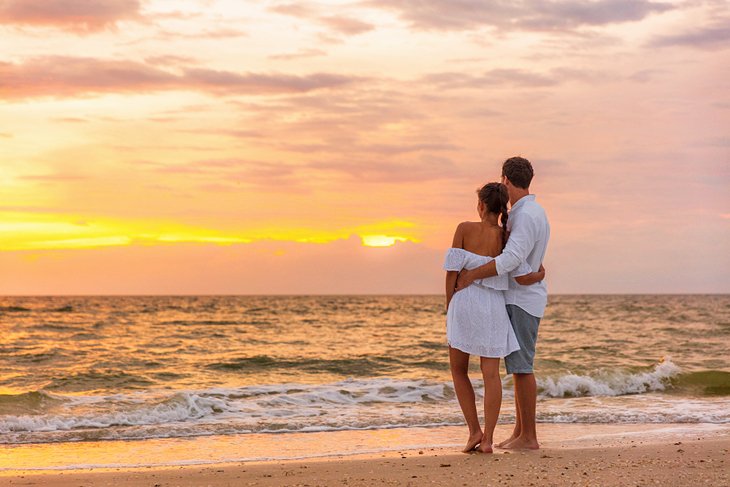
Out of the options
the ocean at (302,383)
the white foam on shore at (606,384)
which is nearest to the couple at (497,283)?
the ocean at (302,383)

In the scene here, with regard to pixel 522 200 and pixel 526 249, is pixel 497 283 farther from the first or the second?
pixel 522 200

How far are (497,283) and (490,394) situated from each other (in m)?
0.88

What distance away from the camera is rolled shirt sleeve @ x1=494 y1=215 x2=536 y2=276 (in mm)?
5715

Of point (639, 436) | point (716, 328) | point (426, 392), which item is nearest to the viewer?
point (639, 436)

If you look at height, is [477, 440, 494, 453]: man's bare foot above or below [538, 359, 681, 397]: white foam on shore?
above

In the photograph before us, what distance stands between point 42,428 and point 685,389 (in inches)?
389

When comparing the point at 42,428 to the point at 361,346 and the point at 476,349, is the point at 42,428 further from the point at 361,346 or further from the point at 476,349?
the point at 361,346

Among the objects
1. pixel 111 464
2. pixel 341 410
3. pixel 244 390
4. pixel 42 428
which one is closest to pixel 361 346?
pixel 244 390

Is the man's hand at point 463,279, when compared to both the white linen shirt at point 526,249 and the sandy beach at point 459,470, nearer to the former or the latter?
the white linen shirt at point 526,249

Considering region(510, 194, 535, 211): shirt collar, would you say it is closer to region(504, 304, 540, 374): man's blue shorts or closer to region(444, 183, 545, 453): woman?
region(444, 183, 545, 453): woman

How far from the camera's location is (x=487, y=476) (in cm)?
526

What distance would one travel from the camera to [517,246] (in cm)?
575

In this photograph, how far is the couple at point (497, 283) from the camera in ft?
19.1

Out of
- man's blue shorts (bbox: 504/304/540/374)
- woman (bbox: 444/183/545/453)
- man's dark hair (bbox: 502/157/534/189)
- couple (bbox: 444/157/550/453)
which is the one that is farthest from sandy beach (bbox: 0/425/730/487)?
man's dark hair (bbox: 502/157/534/189)
